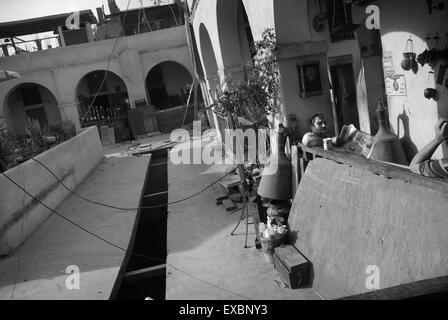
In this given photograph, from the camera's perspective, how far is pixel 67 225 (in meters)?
8.23

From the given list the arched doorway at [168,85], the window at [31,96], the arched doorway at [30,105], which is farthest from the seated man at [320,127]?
the window at [31,96]

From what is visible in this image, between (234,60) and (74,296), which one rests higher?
(234,60)

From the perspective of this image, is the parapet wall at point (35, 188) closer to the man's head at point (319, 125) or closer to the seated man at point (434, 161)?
the man's head at point (319, 125)

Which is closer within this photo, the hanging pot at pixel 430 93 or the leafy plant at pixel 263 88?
the hanging pot at pixel 430 93

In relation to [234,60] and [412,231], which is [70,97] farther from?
[412,231]

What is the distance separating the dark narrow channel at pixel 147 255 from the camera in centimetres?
595

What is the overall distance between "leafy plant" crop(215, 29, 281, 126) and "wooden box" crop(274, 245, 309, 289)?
11.5ft

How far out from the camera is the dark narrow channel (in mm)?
5945

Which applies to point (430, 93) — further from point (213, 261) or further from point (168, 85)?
point (168, 85)

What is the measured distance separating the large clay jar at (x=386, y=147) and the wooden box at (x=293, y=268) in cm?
222

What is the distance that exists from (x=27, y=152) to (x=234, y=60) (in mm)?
6980

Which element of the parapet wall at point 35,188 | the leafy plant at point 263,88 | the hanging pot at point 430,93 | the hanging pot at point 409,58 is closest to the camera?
the hanging pot at point 430,93

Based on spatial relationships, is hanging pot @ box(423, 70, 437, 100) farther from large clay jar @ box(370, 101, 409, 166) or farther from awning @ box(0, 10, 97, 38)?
awning @ box(0, 10, 97, 38)
